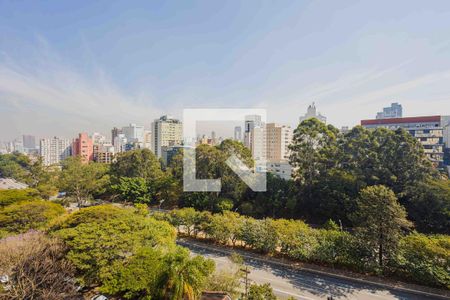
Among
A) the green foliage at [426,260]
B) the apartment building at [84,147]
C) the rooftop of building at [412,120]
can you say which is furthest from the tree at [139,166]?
the rooftop of building at [412,120]

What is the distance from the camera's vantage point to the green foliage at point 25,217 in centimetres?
1095

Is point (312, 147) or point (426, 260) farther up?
point (312, 147)

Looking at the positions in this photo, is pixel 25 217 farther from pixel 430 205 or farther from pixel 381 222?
pixel 430 205

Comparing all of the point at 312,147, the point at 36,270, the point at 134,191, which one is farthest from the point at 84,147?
the point at 36,270

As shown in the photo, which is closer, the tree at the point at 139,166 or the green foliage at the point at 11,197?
the green foliage at the point at 11,197

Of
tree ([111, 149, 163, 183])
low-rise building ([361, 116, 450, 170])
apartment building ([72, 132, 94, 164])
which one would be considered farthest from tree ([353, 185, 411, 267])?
apartment building ([72, 132, 94, 164])

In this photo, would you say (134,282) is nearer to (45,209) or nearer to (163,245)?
(163,245)

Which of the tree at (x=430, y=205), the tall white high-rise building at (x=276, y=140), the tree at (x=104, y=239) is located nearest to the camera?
the tree at (x=104, y=239)

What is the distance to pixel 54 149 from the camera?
76.3 meters

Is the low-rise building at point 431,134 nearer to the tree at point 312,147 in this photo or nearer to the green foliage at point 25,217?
the tree at point 312,147

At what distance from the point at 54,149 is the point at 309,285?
89348 mm

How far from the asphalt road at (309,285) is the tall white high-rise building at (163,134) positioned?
150 feet

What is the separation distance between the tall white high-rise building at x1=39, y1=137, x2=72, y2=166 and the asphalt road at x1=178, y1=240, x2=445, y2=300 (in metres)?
80.2

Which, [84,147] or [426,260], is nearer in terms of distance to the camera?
[426,260]
